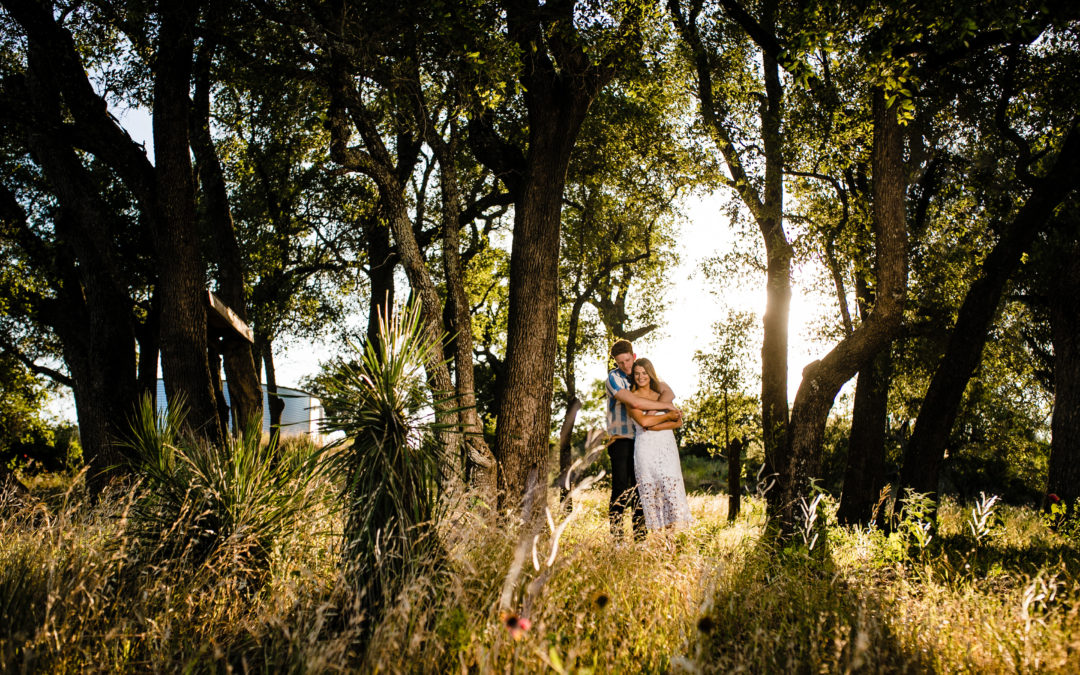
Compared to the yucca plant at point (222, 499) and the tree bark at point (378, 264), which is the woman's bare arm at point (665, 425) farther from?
the tree bark at point (378, 264)

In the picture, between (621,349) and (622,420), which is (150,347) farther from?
(622,420)

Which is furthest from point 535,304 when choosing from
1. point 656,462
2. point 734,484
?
point 734,484

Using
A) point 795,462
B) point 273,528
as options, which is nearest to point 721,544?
point 795,462

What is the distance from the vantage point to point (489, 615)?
9.34 feet

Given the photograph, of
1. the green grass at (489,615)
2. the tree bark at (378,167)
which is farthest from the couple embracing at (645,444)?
the tree bark at (378,167)

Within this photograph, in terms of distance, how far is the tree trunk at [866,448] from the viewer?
10.5 metres

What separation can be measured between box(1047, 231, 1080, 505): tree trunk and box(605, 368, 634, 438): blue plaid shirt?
23.1ft

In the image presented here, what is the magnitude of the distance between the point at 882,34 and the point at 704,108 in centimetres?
565

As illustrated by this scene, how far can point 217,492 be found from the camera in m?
4.10

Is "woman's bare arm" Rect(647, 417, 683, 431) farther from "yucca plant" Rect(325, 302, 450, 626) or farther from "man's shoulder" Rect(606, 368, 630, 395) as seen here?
"yucca plant" Rect(325, 302, 450, 626)

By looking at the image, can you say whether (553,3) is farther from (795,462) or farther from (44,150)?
(44,150)

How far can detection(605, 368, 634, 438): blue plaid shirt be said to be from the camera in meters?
6.44

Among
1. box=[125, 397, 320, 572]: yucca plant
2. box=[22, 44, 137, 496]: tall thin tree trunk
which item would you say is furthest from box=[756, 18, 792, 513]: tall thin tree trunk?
box=[22, 44, 137, 496]: tall thin tree trunk

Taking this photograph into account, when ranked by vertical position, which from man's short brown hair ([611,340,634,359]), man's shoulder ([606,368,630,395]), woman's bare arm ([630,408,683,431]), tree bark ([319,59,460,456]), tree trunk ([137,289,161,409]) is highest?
tree bark ([319,59,460,456])
